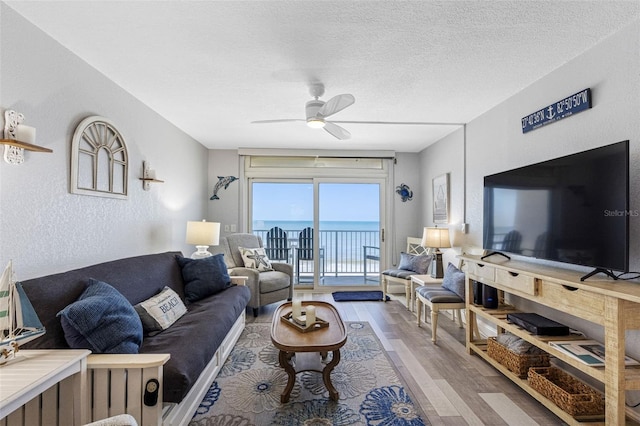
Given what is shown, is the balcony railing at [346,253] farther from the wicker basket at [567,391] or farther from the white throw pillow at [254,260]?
the wicker basket at [567,391]

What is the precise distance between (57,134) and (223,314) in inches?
67.4

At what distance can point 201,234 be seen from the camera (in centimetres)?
370

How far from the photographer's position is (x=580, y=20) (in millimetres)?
1736

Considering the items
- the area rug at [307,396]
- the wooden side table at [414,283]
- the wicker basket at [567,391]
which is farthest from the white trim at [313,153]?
the wicker basket at [567,391]

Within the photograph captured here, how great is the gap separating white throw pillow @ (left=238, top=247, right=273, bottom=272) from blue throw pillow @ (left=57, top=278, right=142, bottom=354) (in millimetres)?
2322

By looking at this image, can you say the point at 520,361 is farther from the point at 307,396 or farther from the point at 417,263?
the point at 417,263

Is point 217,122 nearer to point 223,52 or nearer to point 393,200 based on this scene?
point 223,52

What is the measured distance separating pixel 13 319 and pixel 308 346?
1.51 m

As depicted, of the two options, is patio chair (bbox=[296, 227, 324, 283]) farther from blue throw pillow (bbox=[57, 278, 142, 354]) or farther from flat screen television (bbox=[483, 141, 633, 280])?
blue throw pillow (bbox=[57, 278, 142, 354])

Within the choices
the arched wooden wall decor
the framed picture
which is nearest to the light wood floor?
the framed picture

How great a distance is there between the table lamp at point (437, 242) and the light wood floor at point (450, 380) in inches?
24.9

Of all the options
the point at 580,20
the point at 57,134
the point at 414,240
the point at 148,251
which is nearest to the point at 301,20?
the point at 580,20

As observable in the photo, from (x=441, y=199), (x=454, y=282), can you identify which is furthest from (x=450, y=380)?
(x=441, y=199)

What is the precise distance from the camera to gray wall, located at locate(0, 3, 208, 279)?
1678mm
